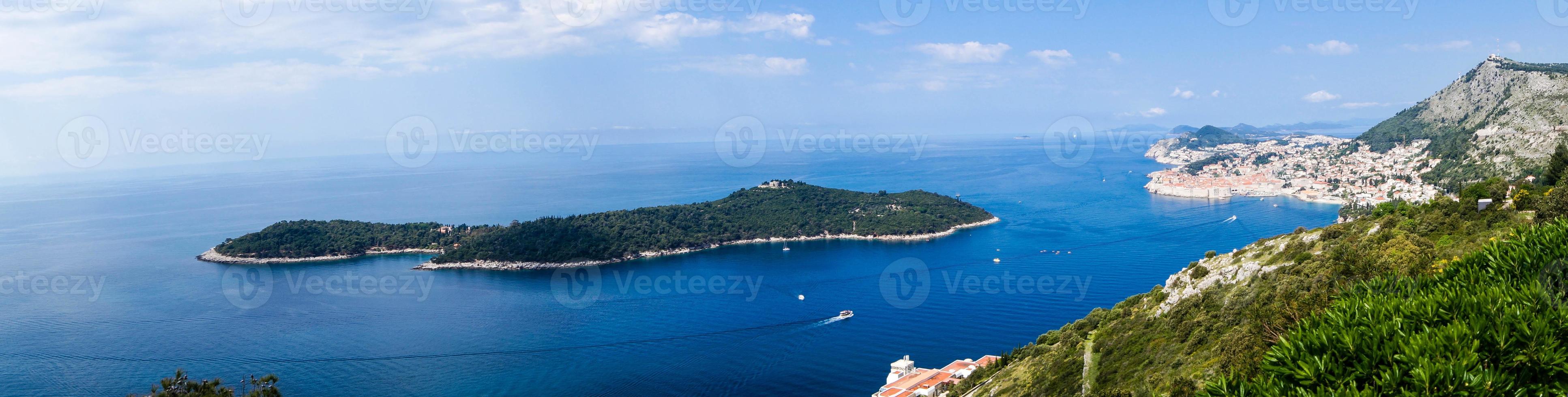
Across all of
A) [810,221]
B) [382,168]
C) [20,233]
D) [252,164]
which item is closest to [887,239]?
[810,221]

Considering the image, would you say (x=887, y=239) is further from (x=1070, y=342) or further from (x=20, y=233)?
(x=20, y=233)

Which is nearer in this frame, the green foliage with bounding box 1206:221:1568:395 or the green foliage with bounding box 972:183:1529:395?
the green foliage with bounding box 1206:221:1568:395

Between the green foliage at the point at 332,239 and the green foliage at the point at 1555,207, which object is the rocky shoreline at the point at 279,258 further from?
the green foliage at the point at 1555,207

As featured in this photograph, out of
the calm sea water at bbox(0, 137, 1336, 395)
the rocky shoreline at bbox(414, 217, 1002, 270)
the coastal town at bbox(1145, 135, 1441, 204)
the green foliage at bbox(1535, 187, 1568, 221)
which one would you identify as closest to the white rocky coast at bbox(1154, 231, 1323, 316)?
the green foliage at bbox(1535, 187, 1568, 221)

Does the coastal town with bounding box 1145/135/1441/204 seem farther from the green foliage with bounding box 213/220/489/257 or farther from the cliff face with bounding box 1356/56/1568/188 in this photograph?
the green foliage with bounding box 213/220/489/257

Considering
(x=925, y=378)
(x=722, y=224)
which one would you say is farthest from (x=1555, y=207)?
(x=722, y=224)

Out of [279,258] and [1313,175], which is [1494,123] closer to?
[1313,175]

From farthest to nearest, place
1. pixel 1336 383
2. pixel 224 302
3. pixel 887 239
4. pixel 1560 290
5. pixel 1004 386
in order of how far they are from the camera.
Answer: pixel 887 239, pixel 224 302, pixel 1004 386, pixel 1560 290, pixel 1336 383
